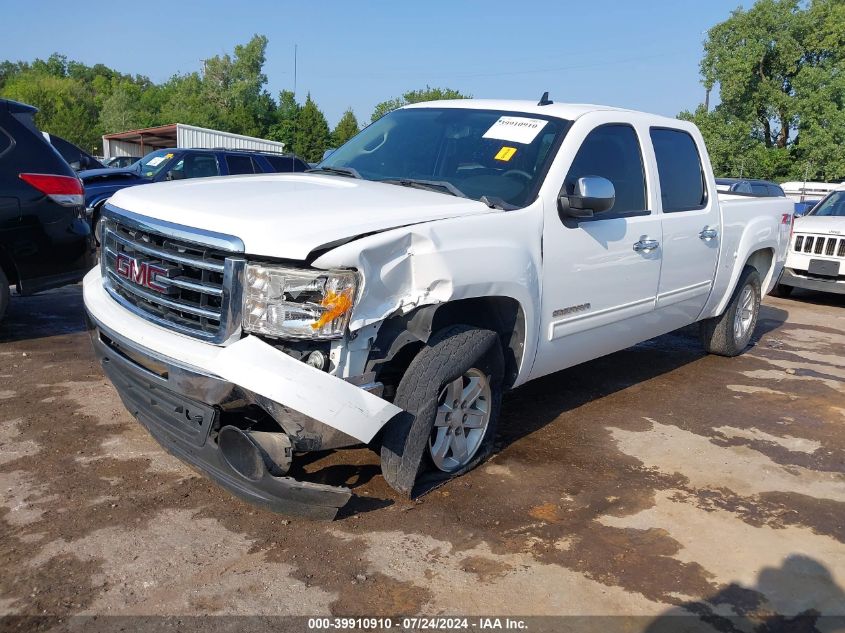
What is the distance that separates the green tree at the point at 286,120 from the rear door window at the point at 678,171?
56777 mm

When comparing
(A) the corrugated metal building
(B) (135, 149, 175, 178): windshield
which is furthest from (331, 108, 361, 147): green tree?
(B) (135, 149, 175, 178): windshield

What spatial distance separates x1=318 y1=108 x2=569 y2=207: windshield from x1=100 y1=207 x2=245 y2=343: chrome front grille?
1419mm

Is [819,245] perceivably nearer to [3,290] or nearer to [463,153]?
[463,153]

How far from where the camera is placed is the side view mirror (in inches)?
159

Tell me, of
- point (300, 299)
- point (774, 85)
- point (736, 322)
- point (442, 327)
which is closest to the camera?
point (300, 299)

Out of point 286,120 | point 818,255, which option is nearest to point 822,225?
point 818,255

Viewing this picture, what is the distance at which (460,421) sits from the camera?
149 inches

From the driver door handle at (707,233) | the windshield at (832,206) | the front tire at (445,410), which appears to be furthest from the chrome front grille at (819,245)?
the front tire at (445,410)

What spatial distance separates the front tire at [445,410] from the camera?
3371 mm

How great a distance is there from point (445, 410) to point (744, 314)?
14.6ft

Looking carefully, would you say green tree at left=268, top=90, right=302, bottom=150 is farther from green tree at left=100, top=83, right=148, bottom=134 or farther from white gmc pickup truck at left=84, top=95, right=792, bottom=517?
white gmc pickup truck at left=84, top=95, right=792, bottom=517

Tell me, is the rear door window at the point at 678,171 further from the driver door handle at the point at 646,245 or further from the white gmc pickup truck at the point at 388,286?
the driver door handle at the point at 646,245

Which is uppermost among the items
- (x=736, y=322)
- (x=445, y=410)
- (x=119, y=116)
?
(x=119, y=116)

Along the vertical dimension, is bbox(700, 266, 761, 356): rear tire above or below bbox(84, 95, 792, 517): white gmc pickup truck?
below
